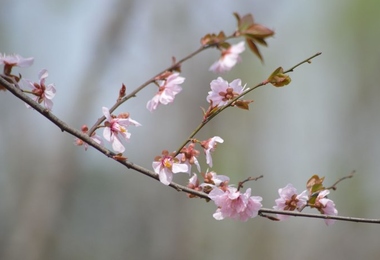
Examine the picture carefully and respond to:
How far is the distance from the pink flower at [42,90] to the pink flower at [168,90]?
19 centimetres

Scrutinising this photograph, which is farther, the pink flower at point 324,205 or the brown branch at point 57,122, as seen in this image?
the pink flower at point 324,205

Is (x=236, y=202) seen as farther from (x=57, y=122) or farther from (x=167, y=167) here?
(x=57, y=122)

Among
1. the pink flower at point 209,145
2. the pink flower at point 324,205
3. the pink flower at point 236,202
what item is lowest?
the pink flower at point 236,202

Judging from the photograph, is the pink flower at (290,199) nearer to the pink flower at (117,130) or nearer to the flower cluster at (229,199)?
the flower cluster at (229,199)

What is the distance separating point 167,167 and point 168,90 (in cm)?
16

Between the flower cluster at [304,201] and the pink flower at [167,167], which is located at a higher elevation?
the flower cluster at [304,201]

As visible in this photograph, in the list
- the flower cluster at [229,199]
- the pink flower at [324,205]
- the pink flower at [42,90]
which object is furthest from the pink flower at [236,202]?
→ the pink flower at [42,90]

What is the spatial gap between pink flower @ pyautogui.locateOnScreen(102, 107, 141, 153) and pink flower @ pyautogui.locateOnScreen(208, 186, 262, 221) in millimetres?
179

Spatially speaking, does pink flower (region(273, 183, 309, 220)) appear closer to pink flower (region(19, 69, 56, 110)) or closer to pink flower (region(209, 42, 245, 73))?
pink flower (region(209, 42, 245, 73))

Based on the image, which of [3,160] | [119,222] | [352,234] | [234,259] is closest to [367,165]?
[352,234]

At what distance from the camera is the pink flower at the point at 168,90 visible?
842mm

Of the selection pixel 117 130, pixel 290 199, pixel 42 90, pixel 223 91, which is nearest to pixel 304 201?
pixel 290 199

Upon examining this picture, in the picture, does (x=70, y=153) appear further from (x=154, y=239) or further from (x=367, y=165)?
(x=367, y=165)

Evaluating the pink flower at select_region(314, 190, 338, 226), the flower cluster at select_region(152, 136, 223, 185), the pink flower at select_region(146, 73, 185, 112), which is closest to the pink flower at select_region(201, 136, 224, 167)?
the flower cluster at select_region(152, 136, 223, 185)
